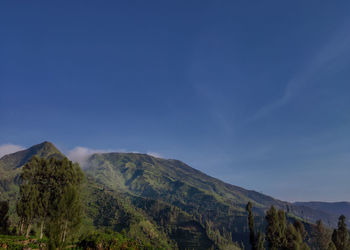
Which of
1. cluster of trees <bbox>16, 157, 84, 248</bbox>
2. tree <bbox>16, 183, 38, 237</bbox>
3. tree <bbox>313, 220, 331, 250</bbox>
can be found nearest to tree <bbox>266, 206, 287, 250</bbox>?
tree <bbox>313, 220, 331, 250</bbox>

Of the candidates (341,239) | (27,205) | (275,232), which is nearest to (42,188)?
(27,205)

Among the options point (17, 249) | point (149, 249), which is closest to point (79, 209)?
point (17, 249)

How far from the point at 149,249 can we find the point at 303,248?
185ft

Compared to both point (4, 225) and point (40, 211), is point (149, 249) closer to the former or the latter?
point (40, 211)

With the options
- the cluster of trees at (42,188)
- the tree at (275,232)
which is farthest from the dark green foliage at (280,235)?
the cluster of trees at (42,188)

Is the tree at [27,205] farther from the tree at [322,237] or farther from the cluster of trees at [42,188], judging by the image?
the tree at [322,237]

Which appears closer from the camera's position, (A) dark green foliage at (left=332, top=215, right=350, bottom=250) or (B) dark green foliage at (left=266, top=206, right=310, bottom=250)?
(B) dark green foliage at (left=266, top=206, right=310, bottom=250)

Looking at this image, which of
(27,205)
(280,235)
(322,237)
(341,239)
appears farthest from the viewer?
(322,237)

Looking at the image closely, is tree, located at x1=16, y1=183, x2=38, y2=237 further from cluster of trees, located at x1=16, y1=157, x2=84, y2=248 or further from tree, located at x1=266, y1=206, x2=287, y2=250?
tree, located at x1=266, y1=206, x2=287, y2=250

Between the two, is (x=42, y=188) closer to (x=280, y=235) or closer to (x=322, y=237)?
(x=280, y=235)

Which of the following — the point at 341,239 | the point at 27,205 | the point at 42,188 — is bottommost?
the point at 341,239

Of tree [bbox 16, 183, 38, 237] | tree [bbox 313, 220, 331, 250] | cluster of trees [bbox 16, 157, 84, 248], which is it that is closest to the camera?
tree [bbox 16, 183, 38, 237]

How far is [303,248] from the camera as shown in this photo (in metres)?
73.5

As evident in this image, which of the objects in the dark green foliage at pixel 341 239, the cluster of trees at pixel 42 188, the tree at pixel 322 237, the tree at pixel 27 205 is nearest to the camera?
the tree at pixel 27 205
